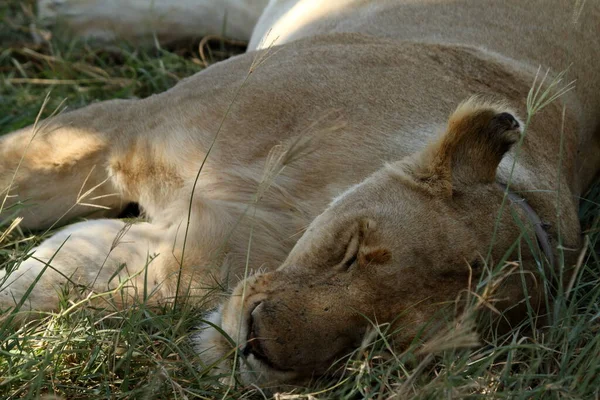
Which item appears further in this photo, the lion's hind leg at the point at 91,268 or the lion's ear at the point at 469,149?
the lion's hind leg at the point at 91,268

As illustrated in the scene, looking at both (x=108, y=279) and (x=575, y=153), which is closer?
(x=108, y=279)

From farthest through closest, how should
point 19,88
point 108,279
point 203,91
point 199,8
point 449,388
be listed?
point 199,8 < point 19,88 < point 203,91 < point 108,279 < point 449,388

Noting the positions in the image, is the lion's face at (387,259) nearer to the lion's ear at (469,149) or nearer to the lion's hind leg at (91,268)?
the lion's ear at (469,149)

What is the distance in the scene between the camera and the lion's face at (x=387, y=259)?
2.23 metres

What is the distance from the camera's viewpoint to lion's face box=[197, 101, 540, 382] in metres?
2.23

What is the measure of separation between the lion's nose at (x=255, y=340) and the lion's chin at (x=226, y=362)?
0.01 m

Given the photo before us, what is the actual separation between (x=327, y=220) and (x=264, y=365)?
19.9 inches

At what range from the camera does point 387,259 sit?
7.75 ft

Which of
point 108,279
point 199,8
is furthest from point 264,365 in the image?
point 199,8

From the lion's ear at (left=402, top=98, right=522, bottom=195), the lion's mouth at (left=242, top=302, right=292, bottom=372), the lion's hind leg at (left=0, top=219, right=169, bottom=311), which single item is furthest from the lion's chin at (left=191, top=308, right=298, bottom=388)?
the lion's ear at (left=402, top=98, right=522, bottom=195)

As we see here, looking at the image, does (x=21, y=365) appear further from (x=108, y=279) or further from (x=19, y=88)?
(x=19, y=88)

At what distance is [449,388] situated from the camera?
6.71 feet

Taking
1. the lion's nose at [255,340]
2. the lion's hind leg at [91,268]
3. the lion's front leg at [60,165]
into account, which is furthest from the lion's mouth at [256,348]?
the lion's front leg at [60,165]

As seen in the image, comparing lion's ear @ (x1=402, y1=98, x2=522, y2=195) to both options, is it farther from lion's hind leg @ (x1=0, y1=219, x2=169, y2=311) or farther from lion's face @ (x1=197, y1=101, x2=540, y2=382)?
lion's hind leg @ (x1=0, y1=219, x2=169, y2=311)
